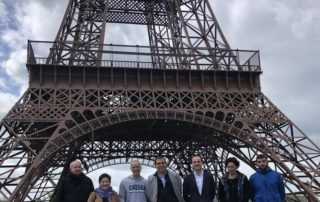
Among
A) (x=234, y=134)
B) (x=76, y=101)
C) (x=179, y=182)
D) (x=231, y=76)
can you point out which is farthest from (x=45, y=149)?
(x=179, y=182)

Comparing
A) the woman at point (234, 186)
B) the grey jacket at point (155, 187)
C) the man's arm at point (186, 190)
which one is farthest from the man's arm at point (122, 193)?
the woman at point (234, 186)

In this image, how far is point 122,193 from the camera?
26.9ft

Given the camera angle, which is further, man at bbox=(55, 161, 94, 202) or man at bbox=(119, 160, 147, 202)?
man at bbox=(119, 160, 147, 202)

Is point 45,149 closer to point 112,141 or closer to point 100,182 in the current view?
point 100,182

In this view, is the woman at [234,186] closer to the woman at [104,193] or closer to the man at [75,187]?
the woman at [104,193]

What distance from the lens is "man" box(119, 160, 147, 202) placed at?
8125 millimetres

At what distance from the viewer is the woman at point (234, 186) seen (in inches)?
301

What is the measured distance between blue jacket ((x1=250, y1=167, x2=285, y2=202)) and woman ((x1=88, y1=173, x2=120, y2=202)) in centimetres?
237

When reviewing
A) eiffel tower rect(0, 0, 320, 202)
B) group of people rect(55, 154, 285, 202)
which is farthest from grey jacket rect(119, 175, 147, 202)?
eiffel tower rect(0, 0, 320, 202)

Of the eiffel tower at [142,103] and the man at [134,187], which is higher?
the eiffel tower at [142,103]

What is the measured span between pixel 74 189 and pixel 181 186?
74.7 inches

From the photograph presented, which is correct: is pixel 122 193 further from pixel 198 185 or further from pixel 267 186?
pixel 267 186

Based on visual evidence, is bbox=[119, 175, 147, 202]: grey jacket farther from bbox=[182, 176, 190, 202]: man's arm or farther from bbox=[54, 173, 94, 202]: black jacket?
bbox=[182, 176, 190, 202]: man's arm

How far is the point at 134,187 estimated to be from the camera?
8.16m
